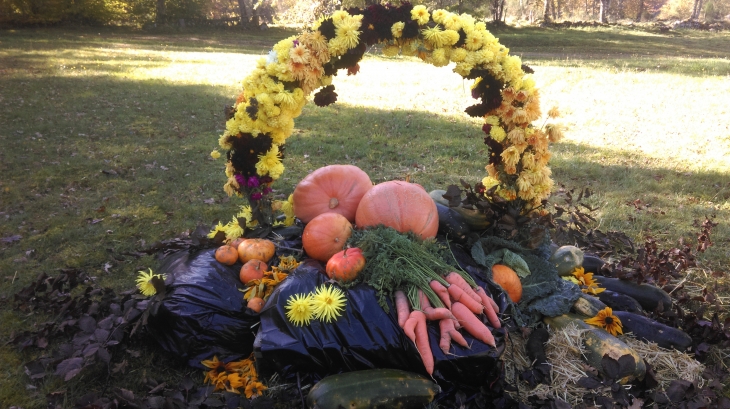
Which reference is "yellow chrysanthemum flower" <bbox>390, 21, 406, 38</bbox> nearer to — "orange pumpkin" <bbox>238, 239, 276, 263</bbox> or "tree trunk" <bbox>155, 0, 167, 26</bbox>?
"orange pumpkin" <bbox>238, 239, 276, 263</bbox>

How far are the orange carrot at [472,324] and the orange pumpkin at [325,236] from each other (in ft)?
3.25

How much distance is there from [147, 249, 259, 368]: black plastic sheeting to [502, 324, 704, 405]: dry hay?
5.69ft

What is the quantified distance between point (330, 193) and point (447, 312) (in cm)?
155

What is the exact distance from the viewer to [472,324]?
2852 mm

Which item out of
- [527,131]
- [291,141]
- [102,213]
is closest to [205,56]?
[291,141]

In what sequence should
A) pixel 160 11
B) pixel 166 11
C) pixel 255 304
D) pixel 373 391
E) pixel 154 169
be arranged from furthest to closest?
pixel 166 11 → pixel 160 11 → pixel 154 169 → pixel 255 304 → pixel 373 391

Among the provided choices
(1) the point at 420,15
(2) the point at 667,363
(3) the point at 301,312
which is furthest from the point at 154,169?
(2) the point at 667,363

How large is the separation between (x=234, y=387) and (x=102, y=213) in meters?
3.78

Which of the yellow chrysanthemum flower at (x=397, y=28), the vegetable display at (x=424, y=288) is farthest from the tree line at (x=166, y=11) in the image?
the vegetable display at (x=424, y=288)

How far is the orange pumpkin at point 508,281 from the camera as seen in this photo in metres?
3.47

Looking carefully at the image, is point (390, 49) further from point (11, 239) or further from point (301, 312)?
point (11, 239)

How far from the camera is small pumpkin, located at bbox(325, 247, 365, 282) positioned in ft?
10.2

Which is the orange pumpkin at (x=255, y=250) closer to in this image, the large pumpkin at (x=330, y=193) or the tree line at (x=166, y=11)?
the large pumpkin at (x=330, y=193)

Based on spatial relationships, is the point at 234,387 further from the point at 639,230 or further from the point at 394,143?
the point at 394,143
